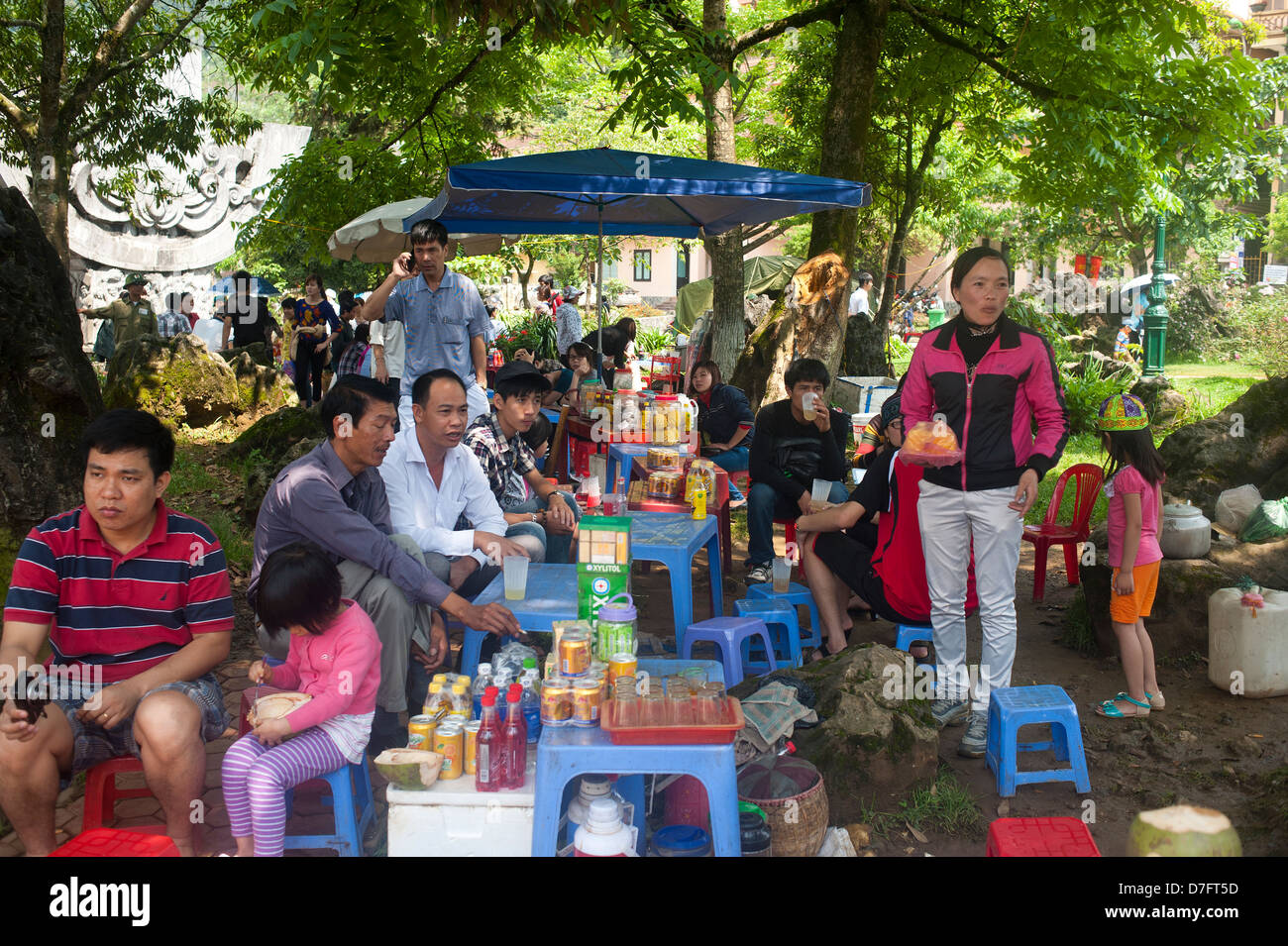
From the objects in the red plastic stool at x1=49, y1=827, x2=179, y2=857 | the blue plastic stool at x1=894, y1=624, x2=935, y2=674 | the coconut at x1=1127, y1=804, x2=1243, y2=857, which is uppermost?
the coconut at x1=1127, y1=804, x2=1243, y2=857

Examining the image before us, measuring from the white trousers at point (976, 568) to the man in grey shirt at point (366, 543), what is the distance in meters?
1.96

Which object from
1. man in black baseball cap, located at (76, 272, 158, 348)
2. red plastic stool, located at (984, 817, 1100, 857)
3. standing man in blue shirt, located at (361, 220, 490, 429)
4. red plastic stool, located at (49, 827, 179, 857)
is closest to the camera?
red plastic stool, located at (49, 827, 179, 857)

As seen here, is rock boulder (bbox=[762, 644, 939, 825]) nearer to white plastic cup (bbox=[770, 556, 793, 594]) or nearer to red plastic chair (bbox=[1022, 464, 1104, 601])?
white plastic cup (bbox=[770, 556, 793, 594])

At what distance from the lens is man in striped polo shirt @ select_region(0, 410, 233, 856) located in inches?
120

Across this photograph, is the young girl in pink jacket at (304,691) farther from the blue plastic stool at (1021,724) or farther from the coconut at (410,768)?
the blue plastic stool at (1021,724)

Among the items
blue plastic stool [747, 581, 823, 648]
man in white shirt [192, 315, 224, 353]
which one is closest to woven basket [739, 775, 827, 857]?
blue plastic stool [747, 581, 823, 648]

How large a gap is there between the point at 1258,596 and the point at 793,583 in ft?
7.45

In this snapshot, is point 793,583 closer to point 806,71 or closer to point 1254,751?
point 1254,751

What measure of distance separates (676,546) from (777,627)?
106cm

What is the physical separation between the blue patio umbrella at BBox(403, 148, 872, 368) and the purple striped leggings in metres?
4.19

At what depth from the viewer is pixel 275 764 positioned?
2955mm

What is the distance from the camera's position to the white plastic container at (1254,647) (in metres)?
4.93

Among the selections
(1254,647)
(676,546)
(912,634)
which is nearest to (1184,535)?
(1254,647)

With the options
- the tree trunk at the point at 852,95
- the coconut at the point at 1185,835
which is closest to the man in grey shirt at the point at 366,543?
the coconut at the point at 1185,835
